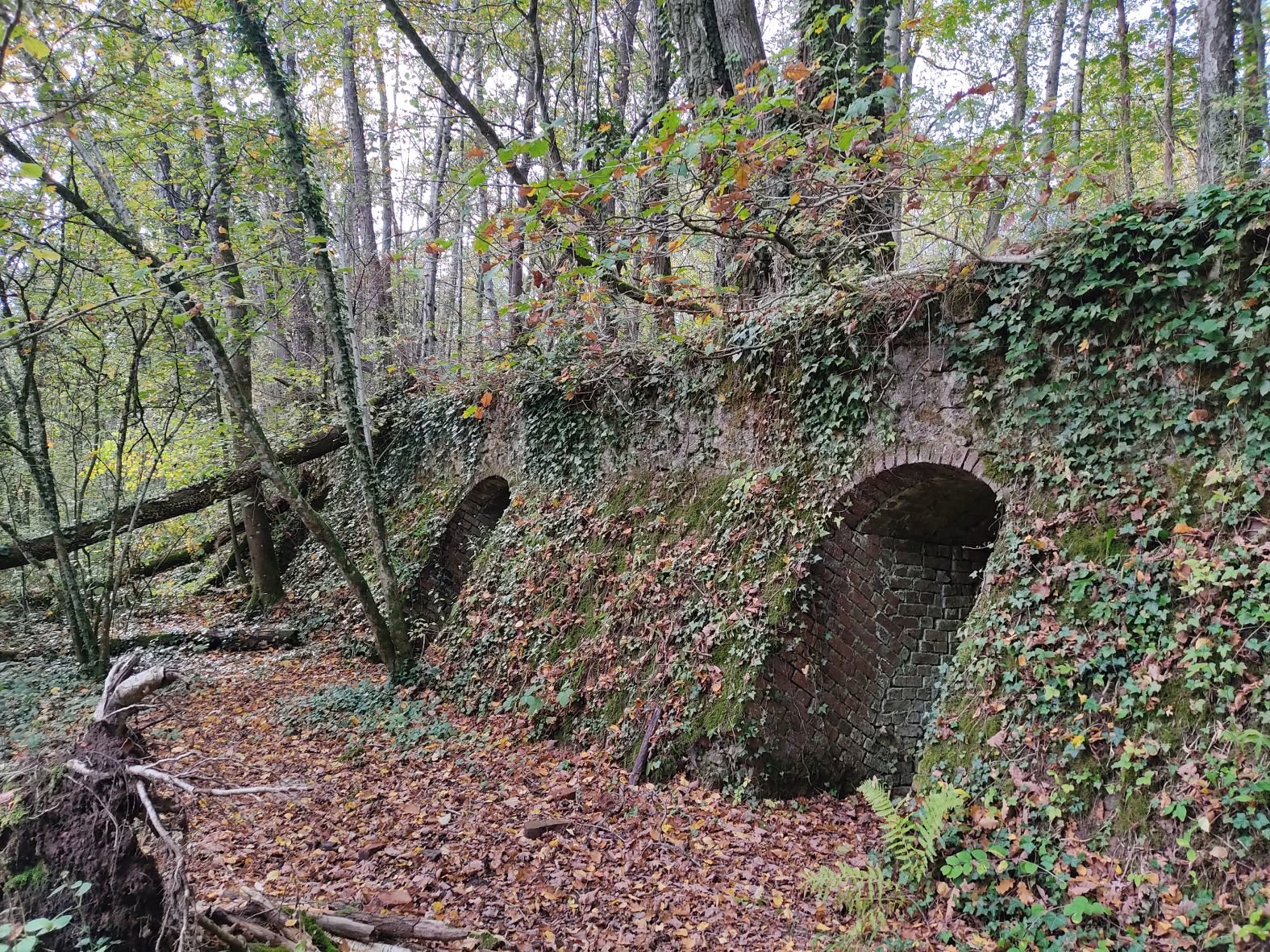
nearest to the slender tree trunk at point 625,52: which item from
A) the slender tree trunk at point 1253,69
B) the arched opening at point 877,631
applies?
the slender tree trunk at point 1253,69

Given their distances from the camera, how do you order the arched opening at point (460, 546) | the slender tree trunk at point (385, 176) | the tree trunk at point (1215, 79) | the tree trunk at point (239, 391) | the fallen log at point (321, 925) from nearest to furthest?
1. the fallen log at point (321, 925)
2. the tree trunk at point (239, 391)
3. the tree trunk at point (1215, 79)
4. the arched opening at point (460, 546)
5. the slender tree trunk at point (385, 176)

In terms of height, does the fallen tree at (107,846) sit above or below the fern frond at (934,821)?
above

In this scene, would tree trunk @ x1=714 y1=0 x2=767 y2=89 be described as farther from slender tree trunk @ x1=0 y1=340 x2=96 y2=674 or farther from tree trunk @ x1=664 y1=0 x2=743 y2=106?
slender tree trunk @ x1=0 y1=340 x2=96 y2=674

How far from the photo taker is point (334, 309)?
7.95 metres

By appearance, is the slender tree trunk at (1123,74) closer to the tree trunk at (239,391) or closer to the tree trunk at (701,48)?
the tree trunk at (701,48)

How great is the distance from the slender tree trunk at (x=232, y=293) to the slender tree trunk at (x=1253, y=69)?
9.71 m

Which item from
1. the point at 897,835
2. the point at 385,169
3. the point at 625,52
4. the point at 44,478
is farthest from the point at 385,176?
the point at 897,835

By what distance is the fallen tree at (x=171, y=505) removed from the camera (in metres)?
8.65

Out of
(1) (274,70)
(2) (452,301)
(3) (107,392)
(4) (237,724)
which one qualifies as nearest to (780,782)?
(4) (237,724)

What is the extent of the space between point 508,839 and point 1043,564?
412 cm

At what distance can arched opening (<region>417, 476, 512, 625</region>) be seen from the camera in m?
9.46

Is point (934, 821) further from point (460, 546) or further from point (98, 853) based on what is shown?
point (460, 546)

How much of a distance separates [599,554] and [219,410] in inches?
307

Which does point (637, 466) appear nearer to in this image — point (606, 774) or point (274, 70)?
point (606, 774)
